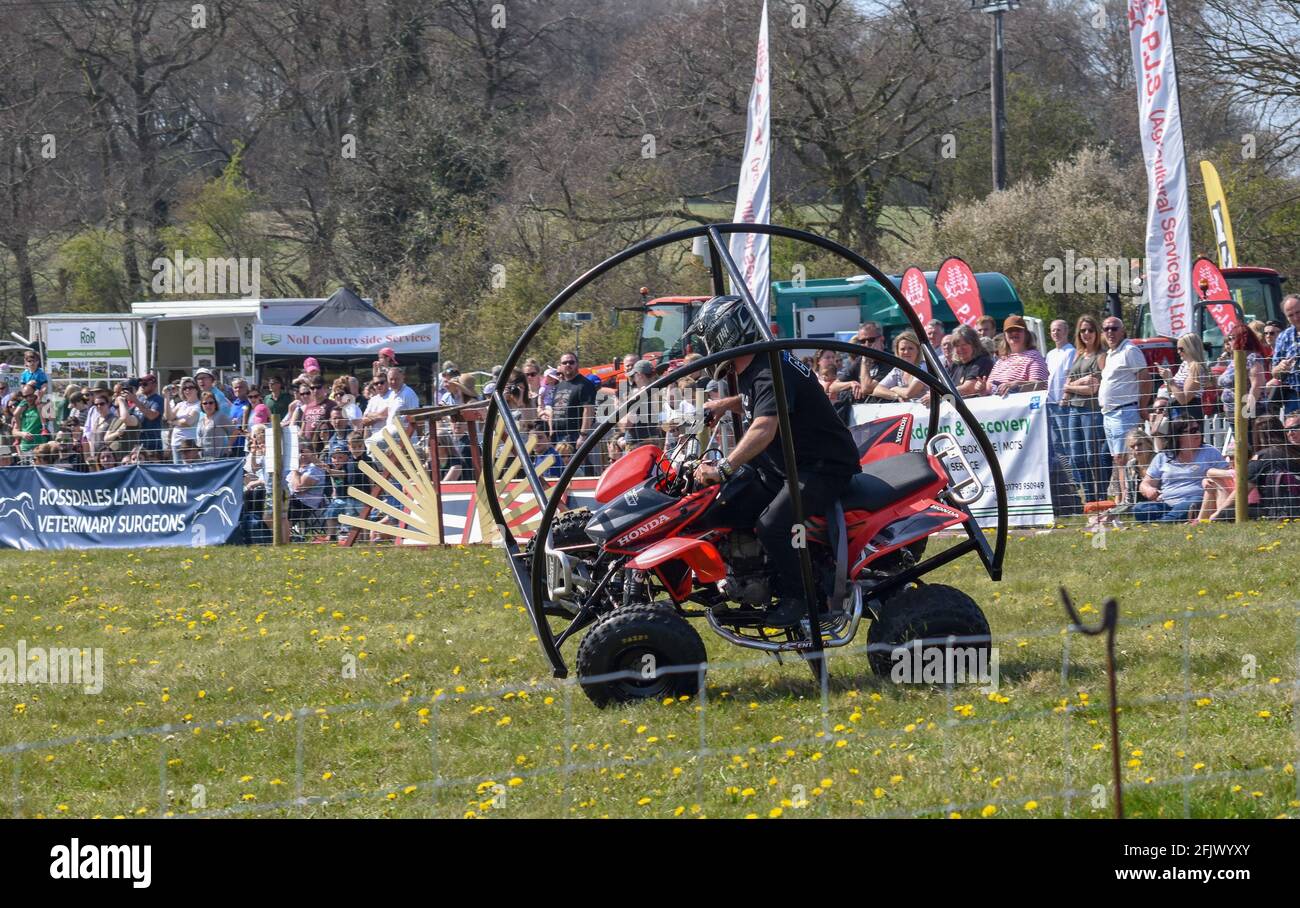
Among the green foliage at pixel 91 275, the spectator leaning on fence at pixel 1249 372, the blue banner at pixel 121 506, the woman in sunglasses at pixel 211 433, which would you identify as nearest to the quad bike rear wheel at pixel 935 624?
the spectator leaning on fence at pixel 1249 372

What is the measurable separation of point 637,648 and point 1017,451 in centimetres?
719

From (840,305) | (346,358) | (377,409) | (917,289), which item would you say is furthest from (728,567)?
(346,358)

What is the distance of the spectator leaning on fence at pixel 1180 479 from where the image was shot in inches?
488

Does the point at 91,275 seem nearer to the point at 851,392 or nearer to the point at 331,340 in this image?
the point at 331,340

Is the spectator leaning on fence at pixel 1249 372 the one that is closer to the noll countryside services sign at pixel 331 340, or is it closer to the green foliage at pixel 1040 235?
the noll countryside services sign at pixel 331 340

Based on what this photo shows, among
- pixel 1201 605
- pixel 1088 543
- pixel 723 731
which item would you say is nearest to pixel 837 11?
pixel 1088 543

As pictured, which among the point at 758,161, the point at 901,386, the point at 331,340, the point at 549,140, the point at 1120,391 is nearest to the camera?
the point at 1120,391

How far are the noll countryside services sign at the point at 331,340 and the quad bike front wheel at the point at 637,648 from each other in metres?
18.8

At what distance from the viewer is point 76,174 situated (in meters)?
45.5

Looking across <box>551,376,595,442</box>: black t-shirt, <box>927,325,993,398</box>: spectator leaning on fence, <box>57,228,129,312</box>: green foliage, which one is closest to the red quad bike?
<box>927,325,993,398</box>: spectator leaning on fence

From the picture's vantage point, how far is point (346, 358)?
1016 inches

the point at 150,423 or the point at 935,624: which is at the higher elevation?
the point at 150,423

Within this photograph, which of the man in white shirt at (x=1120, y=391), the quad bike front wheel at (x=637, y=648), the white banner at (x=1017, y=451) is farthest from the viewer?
the white banner at (x=1017, y=451)
